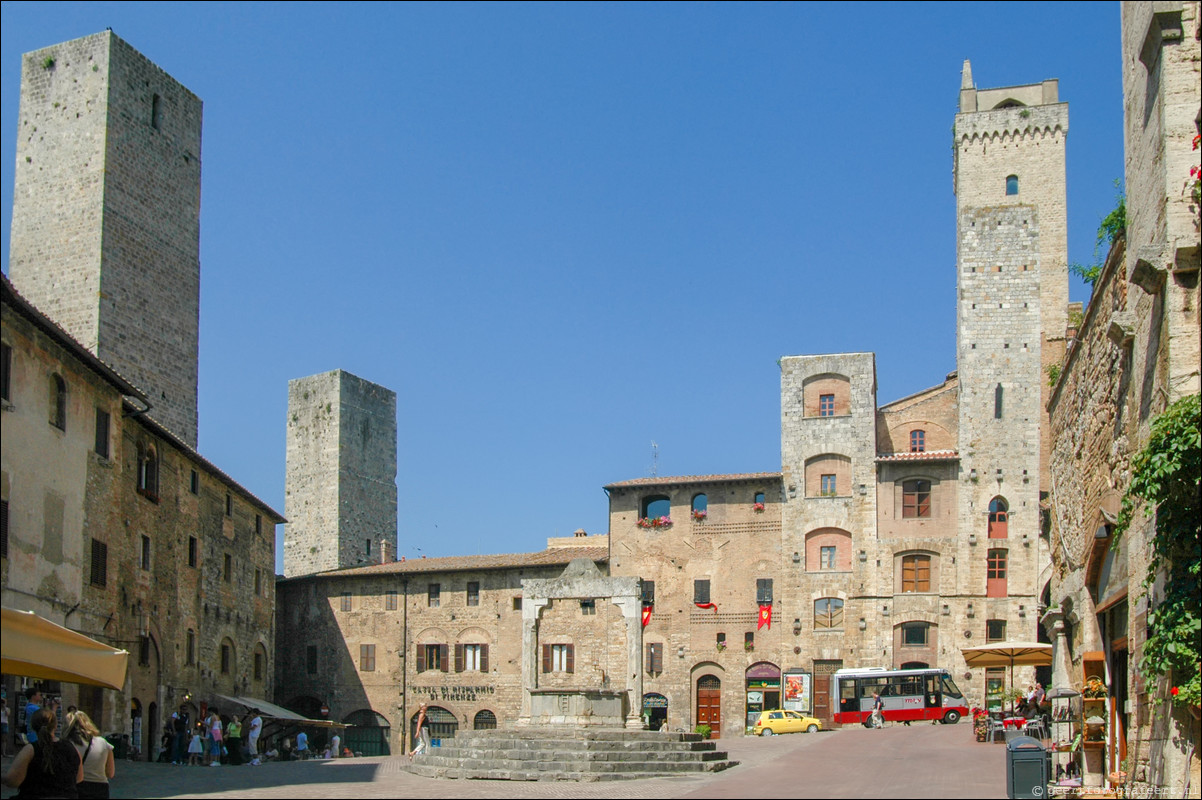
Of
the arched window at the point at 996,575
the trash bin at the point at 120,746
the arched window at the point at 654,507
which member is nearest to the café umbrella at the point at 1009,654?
the arched window at the point at 996,575

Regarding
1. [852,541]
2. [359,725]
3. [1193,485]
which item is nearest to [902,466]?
[852,541]

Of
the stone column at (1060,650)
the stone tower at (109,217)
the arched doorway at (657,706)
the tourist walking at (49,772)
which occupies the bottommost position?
the arched doorway at (657,706)

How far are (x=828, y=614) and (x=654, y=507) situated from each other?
756cm

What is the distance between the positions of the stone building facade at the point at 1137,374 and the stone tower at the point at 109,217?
2885 centimetres

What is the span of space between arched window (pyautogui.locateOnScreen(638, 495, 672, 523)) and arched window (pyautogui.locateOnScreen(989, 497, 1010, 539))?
11319 millimetres

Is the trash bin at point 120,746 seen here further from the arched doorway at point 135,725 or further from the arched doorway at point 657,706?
the arched doorway at point 657,706

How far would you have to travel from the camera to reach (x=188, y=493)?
36.1m

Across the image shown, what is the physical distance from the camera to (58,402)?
24859 mm

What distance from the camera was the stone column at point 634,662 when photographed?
2989 centimetres

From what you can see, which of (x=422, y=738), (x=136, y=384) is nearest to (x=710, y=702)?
(x=422, y=738)

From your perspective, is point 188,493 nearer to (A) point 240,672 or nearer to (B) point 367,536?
(A) point 240,672

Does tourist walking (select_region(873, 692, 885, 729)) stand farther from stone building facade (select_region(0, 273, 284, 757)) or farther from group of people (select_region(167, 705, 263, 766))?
stone building facade (select_region(0, 273, 284, 757))

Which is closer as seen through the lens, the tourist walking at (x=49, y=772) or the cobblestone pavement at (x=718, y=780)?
the tourist walking at (x=49, y=772)

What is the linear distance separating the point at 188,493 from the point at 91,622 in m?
9.40
